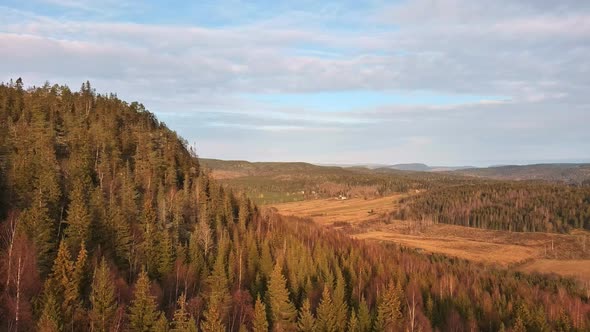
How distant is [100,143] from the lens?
11600 centimetres

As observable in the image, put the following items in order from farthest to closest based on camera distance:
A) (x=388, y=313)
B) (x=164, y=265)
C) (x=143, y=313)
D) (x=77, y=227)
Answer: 1. (x=164, y=265)
2. (x=388, y=313)
3. (x=77, y=227)
4. (x=143, y=313)

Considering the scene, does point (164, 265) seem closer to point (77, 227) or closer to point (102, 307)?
point (77, 227)

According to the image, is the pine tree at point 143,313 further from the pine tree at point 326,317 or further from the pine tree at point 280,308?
the pine tree at point 326,317

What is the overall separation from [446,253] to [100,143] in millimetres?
131079

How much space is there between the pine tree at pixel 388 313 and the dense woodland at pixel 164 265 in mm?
237

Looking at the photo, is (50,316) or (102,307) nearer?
(50,316)

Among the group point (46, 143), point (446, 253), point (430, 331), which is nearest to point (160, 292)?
point (430, 331)

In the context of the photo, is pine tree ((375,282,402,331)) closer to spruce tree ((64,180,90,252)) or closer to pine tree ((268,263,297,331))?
pine tree ((268,263,297,331))

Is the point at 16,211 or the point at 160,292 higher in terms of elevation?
the point at 16,211

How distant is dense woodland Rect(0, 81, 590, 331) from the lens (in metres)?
50.6

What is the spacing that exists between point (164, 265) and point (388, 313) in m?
36.8

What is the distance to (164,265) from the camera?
7369 centimetres

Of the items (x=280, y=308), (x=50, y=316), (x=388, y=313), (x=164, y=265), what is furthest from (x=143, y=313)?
(x=388, y=313)

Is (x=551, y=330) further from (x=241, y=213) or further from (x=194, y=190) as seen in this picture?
(x=194, y=190)
